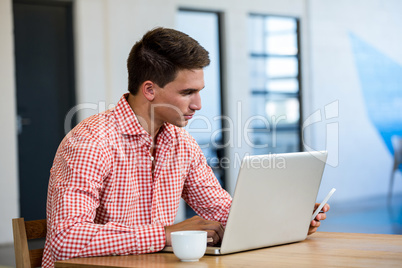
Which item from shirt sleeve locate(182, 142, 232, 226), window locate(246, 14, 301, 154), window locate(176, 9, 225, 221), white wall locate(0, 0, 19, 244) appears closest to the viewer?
shirt sleeve locate(182, 142, 232, 226)

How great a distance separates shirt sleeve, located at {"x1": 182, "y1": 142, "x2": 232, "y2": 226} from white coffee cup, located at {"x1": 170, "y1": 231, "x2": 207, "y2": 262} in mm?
555

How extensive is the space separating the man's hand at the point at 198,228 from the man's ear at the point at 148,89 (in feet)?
1.46

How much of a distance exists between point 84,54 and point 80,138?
3.35 m

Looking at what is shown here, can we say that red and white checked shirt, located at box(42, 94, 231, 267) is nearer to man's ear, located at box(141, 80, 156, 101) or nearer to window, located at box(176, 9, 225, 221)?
man's ear, located at box(141, 80, 156, 101)

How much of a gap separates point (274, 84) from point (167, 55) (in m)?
4.38

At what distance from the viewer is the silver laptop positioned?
1.22 m

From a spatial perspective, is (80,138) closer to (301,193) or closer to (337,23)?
(301,193)

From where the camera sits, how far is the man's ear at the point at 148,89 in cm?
162

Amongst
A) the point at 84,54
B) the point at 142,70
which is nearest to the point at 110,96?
the point at 84,54

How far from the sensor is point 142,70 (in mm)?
1641

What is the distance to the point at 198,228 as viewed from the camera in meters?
1.30

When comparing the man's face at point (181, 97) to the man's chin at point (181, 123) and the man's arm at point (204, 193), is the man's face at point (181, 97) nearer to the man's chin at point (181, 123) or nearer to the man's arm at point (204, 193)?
the man's chin at point (181, 123)

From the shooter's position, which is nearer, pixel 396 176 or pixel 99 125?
pixel 99 125

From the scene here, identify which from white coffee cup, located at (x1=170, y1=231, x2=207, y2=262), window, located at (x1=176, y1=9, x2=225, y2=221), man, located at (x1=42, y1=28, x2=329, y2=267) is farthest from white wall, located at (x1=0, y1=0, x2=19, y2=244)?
white coffee cup, located at (x1=170, y1=231, x2=207, y2=262)
